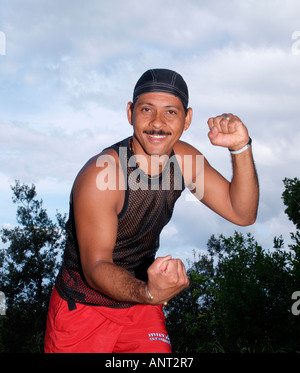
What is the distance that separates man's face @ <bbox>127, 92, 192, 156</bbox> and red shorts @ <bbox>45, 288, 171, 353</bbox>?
54.1 inches

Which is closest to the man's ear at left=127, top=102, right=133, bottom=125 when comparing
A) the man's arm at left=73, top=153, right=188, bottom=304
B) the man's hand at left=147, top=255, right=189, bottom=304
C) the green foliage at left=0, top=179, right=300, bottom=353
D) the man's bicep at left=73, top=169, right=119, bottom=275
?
the man's arm at left=73, top=153, right=188, bottom=304

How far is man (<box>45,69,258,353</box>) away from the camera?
3.27 m

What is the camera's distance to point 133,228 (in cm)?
344

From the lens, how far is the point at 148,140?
350 cm

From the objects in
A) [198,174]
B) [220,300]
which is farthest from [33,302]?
[198,174]

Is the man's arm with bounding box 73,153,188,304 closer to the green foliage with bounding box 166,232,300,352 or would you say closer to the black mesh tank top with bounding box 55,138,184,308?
the black mesh tank top with bounding box 55,138,184,308

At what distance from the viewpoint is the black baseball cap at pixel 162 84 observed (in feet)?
11.6

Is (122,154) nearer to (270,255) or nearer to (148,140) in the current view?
(148,140)

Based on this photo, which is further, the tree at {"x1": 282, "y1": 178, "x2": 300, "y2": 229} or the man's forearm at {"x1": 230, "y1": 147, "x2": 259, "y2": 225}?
A: the tree at {"x1": 282, "y1": 178, "x2": 300, "y2": 229}
